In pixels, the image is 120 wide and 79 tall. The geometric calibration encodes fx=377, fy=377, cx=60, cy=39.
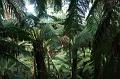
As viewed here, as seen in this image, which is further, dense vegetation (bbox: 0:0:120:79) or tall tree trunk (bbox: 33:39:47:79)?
tall tree trunk (bbox: 33:39:47:79)

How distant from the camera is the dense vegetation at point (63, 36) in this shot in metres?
7.18

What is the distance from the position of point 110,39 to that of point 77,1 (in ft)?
7.31

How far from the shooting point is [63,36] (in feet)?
41.8

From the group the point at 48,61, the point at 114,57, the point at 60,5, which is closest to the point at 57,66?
the point at 48,61

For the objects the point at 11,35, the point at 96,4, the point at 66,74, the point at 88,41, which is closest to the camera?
the point at 96,4

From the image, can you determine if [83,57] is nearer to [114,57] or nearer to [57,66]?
[57,66]

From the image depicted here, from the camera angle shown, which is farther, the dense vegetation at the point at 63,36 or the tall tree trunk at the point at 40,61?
the tall tree trunk at the point at 40,61

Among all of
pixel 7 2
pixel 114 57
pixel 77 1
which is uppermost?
pixel 7 2

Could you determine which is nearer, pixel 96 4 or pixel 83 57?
pixel 96 4

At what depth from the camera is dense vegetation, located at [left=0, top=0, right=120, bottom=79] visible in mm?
7176

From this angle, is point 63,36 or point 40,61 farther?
point 40,61

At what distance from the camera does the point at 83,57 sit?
18156 mm

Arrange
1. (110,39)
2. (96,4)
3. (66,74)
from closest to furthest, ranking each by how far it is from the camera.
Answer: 1. (96,4)
2. (110,39)
3. (66,74)

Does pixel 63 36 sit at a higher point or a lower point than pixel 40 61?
higher
